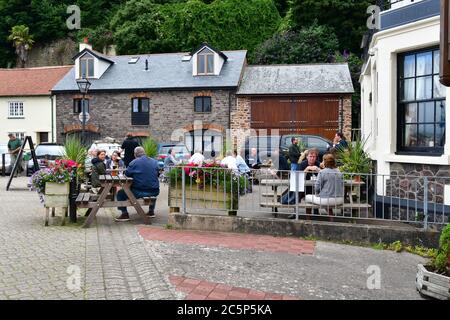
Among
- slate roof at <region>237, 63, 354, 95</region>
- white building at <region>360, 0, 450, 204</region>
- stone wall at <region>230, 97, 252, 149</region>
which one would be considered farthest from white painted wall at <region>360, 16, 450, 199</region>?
stone wall at <region>230, 97, 252, 149</region>

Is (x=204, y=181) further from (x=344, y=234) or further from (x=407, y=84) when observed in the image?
(x=407, y=84)

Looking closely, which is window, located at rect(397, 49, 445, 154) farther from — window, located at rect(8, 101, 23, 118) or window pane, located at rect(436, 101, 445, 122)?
window, located at rect(8, 101, 23, 118)

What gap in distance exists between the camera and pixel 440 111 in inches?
330

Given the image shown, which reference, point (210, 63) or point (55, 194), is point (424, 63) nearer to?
point (55, 194)

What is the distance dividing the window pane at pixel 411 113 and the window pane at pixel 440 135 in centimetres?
63

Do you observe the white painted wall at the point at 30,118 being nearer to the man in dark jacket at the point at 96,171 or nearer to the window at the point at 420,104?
the man in dark jacket at the point at 96,171

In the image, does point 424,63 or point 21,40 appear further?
point 21,40

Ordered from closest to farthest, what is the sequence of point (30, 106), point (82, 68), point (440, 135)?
point (440, 135) < point (82, 68) < point (30, 106)

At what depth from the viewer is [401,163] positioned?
354 inches

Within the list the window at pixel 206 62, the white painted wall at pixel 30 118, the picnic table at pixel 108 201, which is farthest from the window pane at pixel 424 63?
the white painted wall at pixel 30 118

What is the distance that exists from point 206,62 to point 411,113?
21995mm

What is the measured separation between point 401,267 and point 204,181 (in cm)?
362

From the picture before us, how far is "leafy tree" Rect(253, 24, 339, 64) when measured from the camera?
34.5m

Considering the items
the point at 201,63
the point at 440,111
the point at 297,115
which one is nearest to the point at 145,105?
the point at 201,63
